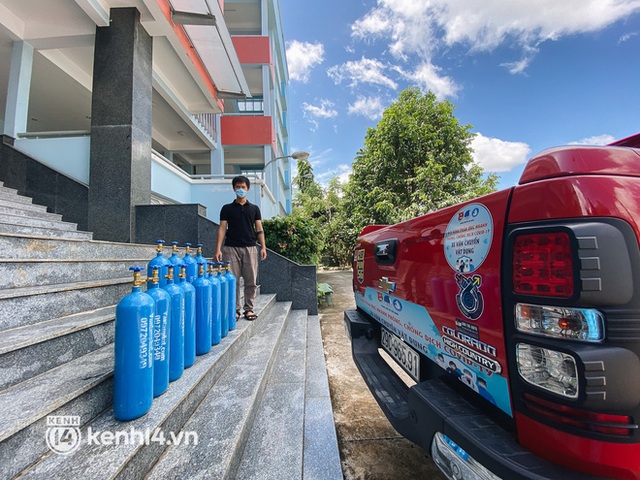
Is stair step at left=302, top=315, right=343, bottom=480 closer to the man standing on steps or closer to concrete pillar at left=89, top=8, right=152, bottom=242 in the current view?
the man standing on steps

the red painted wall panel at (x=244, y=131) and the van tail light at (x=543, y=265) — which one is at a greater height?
the red painted wall panel at (x=244, y=131)

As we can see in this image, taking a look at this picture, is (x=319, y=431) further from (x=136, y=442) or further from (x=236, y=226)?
(x=236, y=226)

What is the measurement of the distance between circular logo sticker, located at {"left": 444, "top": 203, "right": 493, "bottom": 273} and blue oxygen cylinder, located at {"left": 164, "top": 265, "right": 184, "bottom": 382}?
5.21ft

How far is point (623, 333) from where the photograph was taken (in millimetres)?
752

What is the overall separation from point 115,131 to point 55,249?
3.14 metres

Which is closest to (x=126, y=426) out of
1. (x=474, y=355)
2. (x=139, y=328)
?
(x=139, y=328)

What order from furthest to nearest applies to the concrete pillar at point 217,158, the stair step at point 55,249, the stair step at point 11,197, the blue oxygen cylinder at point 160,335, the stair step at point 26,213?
1. the concrete pillar at point 217,158
2. the stair step at point 11,197
3. the stair step at point 26,213
4. the stair step at point 55,249
5. the blue oxygen cylinder at point 160,335

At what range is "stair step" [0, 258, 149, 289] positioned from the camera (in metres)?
1.99

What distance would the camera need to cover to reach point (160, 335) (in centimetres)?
157

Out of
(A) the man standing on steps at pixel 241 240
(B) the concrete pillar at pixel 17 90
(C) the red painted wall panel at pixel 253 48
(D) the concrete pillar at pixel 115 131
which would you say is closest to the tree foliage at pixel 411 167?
(C) the red painted wall panel at pixel 253 48

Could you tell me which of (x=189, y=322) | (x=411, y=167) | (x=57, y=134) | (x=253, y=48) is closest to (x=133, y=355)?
(x=189, y=322)

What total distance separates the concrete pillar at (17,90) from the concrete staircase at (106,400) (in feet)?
11.7

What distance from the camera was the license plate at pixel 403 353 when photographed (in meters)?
1.63

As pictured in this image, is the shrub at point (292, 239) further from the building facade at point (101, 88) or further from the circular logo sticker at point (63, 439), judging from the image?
the circular logo sticker at point (63, 439)
